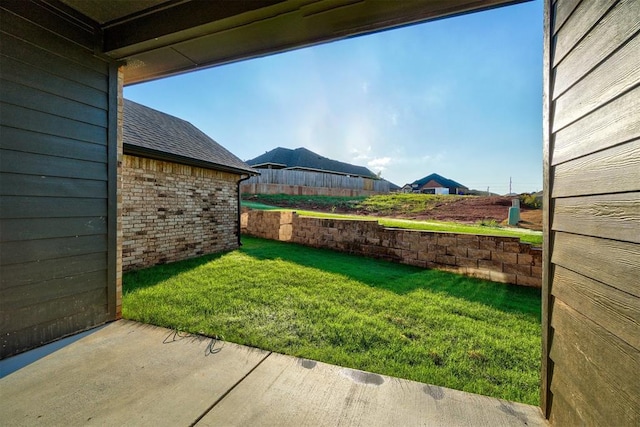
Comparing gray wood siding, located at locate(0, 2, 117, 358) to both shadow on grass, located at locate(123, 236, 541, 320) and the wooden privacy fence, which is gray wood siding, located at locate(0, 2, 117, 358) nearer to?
shadow on grass, located at locate(123, 236, 541, 320)

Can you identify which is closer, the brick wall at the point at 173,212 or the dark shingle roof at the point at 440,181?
the brick wall at the point at 173,212

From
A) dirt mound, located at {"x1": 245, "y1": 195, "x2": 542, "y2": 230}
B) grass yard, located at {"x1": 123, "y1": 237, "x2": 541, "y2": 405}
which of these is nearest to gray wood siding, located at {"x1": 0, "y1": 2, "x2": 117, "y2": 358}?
grass yard, located at {"x1": 123, "y1": 237, "x2": 541, "y2": 405}

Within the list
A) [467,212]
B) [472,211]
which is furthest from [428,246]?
[472,211]

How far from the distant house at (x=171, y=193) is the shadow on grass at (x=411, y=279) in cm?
145

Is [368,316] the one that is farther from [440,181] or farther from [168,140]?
[440,181]

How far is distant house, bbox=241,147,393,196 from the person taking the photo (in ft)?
61.0

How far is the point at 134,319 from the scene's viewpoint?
3.05 metres

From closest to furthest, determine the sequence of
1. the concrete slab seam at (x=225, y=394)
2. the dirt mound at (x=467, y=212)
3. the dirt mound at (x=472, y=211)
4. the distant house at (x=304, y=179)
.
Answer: the concrete slab seam at (x=225, y=394) < the dirt mound at (x=467, y=212) < the dirt mound at (x=472, y=211) < the distant house at (x=304, y=179)

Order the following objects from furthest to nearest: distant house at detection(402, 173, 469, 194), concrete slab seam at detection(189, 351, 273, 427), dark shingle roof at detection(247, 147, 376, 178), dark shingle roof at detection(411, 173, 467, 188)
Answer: dark shingle roof at detection(411, 173, 467, 188) < distant house at detection(402, 173, 469, 194) < dark shingle roof at detection(247, 147, 376, 178) < concrete slab seam at detection(189, 351, 273, 427)

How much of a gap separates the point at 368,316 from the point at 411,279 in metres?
2.03

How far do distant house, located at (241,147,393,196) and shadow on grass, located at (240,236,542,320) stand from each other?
11.9 m

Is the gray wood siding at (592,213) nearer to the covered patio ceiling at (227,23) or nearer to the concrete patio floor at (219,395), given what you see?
the concrete patio floor at (219,395)

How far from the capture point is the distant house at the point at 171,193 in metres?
5.37

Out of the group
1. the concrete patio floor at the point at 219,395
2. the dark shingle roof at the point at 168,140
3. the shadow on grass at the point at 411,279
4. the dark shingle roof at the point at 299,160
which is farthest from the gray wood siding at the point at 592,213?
the dark shingle roof at the point at 299,160
